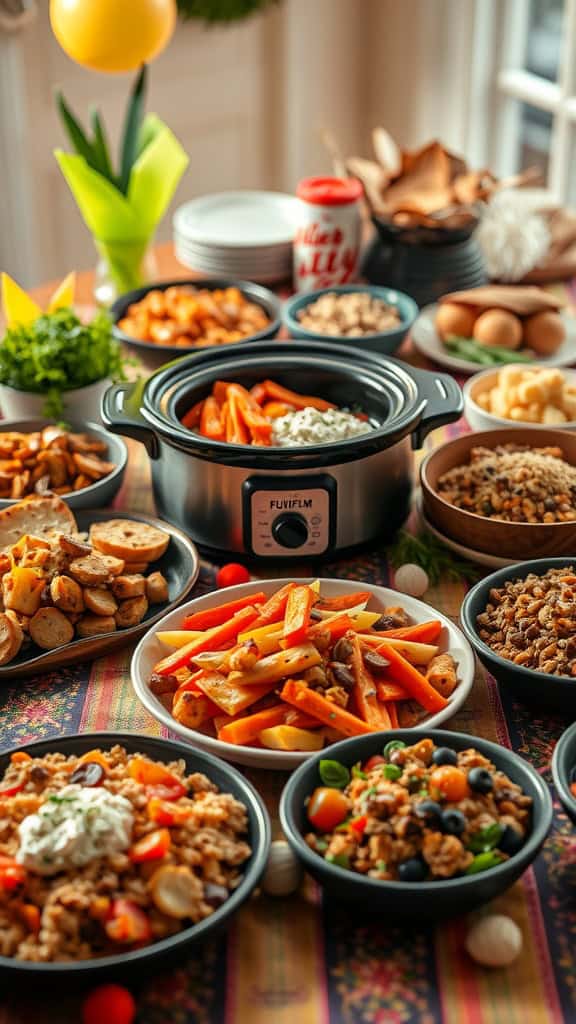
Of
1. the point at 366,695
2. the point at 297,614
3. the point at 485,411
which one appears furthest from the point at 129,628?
the point at 485,411

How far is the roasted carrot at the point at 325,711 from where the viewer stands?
1347mm

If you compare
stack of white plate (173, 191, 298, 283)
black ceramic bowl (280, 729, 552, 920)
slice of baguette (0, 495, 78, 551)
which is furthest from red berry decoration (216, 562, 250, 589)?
stack of white plate (173, 191, 298, 283)

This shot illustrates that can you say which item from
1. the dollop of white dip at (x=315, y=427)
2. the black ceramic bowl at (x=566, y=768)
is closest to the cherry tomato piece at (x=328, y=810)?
the black ceramic bowl at (x=566, y=768)

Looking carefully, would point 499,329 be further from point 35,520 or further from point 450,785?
point 450,785

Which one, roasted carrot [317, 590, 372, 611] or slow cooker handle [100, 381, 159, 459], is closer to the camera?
roasted carrot [317, 590, 372, 611]

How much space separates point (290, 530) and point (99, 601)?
31cm

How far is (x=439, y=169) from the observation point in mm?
2703

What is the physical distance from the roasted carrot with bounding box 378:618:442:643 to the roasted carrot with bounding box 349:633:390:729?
84mm

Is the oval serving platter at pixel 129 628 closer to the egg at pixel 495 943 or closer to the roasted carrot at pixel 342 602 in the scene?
the roasted carrot at pixel 342 602

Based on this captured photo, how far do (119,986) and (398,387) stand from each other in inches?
42.7

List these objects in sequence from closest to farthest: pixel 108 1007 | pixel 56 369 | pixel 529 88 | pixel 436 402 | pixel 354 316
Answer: pixel 108 1007 → pixel 436 402 → pixel 56 369 → pixel 354 316 → pixel 529 88

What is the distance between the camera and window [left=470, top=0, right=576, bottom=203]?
3.31 m

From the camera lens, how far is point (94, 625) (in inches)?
61.6

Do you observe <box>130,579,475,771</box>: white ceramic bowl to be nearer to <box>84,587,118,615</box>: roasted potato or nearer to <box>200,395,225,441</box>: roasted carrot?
<box>84,587,118,615</box>: roasted potato
